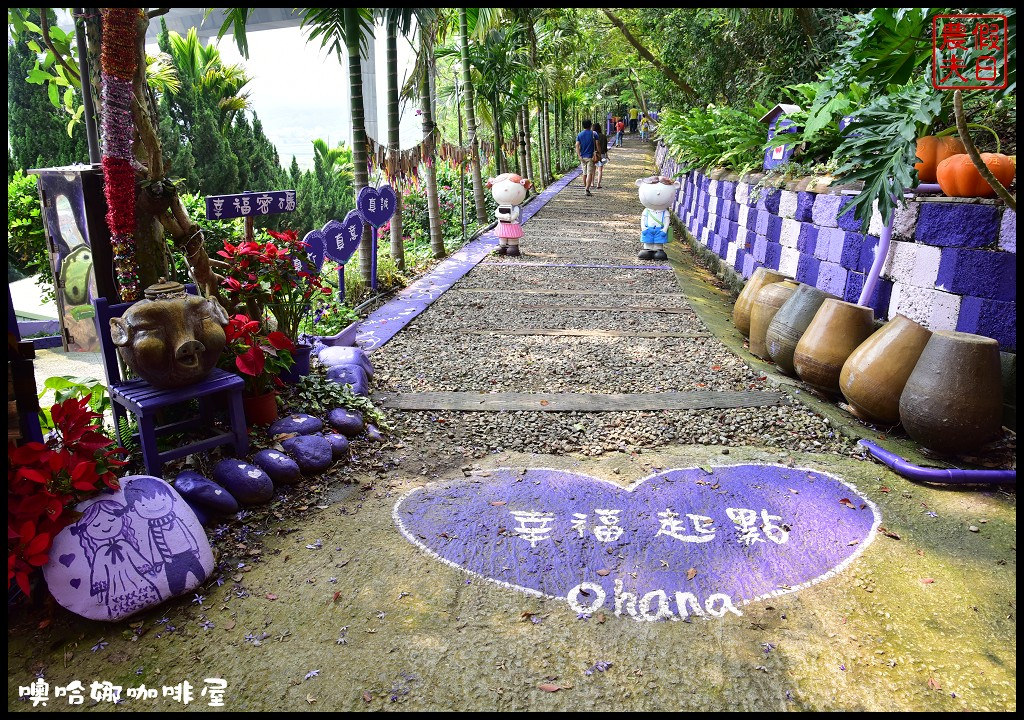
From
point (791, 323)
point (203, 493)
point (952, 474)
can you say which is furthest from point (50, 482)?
point (791, 323)

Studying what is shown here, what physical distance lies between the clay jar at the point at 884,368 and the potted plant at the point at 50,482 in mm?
4085

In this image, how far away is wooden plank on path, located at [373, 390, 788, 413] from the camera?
492cm

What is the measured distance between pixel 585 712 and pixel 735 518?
149 centimetres

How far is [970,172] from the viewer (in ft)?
13.8

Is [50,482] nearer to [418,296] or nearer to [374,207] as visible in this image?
[374,207]

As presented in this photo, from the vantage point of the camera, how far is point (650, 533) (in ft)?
10.8

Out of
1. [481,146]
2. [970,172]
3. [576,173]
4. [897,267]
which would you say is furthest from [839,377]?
[576,173]

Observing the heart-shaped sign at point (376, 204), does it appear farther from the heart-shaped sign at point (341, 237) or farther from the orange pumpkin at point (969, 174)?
the orange pumpkin at point (969, 174)

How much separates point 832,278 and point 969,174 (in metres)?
1.73

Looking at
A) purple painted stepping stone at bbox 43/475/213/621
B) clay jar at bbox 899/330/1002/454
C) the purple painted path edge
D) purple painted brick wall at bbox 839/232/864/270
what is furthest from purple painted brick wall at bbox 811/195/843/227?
purple painted stepping stone at bbox 43/475/213/621

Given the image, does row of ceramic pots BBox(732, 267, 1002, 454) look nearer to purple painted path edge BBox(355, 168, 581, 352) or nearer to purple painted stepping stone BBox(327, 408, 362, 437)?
purple painted stepping stone BBox(327, 408, 362, 437)

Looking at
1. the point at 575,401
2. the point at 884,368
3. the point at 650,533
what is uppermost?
the point at 884,368

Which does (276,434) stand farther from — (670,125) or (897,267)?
(670,125)

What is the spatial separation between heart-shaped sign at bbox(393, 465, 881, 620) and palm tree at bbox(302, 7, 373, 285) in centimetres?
460
